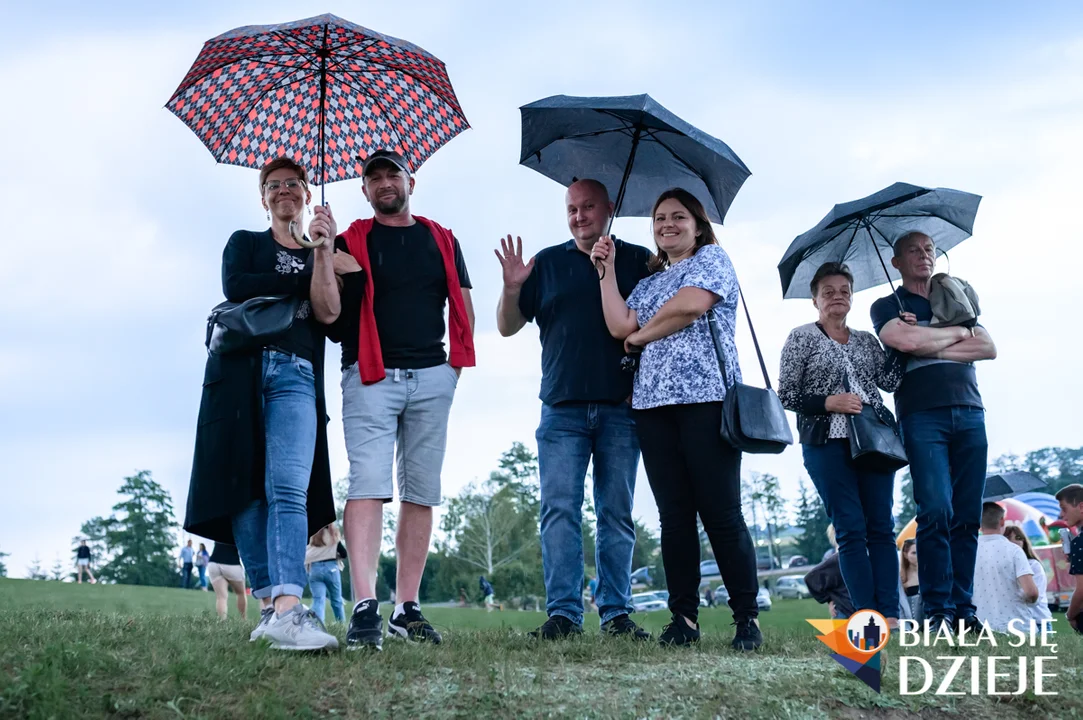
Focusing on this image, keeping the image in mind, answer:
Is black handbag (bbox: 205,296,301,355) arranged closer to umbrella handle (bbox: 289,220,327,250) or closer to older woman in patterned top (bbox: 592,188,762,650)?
umbrella handle (bbox: 289,220,327,250)

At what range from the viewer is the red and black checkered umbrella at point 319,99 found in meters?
5.75

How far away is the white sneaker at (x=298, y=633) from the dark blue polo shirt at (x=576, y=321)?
1882 mm

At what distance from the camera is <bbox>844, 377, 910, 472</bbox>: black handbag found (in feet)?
19.6

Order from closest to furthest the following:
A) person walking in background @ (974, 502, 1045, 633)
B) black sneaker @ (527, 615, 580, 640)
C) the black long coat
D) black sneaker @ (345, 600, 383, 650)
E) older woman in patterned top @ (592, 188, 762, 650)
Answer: black sneaker @ (345, 600, 383, 650), the black long coat, older woman in patterned top @ (592, 188, 762, 650), black sneaker @ (527, 615, 580, 640), person walking in background @ (974, 502, 1045, 633)

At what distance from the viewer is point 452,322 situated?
5.56m

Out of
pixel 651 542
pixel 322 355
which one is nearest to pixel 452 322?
pixel 322 355

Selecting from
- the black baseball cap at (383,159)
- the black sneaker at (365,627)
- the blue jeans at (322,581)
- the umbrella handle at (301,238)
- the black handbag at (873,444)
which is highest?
the black baseball cap at (383,159)

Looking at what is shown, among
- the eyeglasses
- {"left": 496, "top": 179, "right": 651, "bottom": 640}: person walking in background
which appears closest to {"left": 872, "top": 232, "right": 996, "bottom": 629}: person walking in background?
{"left": 496, "top": 179, "right": 651, "bottom": 640}: person walking in background

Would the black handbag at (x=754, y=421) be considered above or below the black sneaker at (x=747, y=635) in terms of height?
above

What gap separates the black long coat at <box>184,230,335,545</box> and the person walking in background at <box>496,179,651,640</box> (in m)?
1.51

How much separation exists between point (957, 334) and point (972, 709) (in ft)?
8.99

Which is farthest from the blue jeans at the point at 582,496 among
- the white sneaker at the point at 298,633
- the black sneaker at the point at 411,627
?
the white sneaker at the point at 298,633

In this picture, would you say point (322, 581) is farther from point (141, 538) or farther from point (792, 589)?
point (141, 538)

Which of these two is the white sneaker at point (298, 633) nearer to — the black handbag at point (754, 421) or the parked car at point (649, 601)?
the black handbag at point (754, 421)
